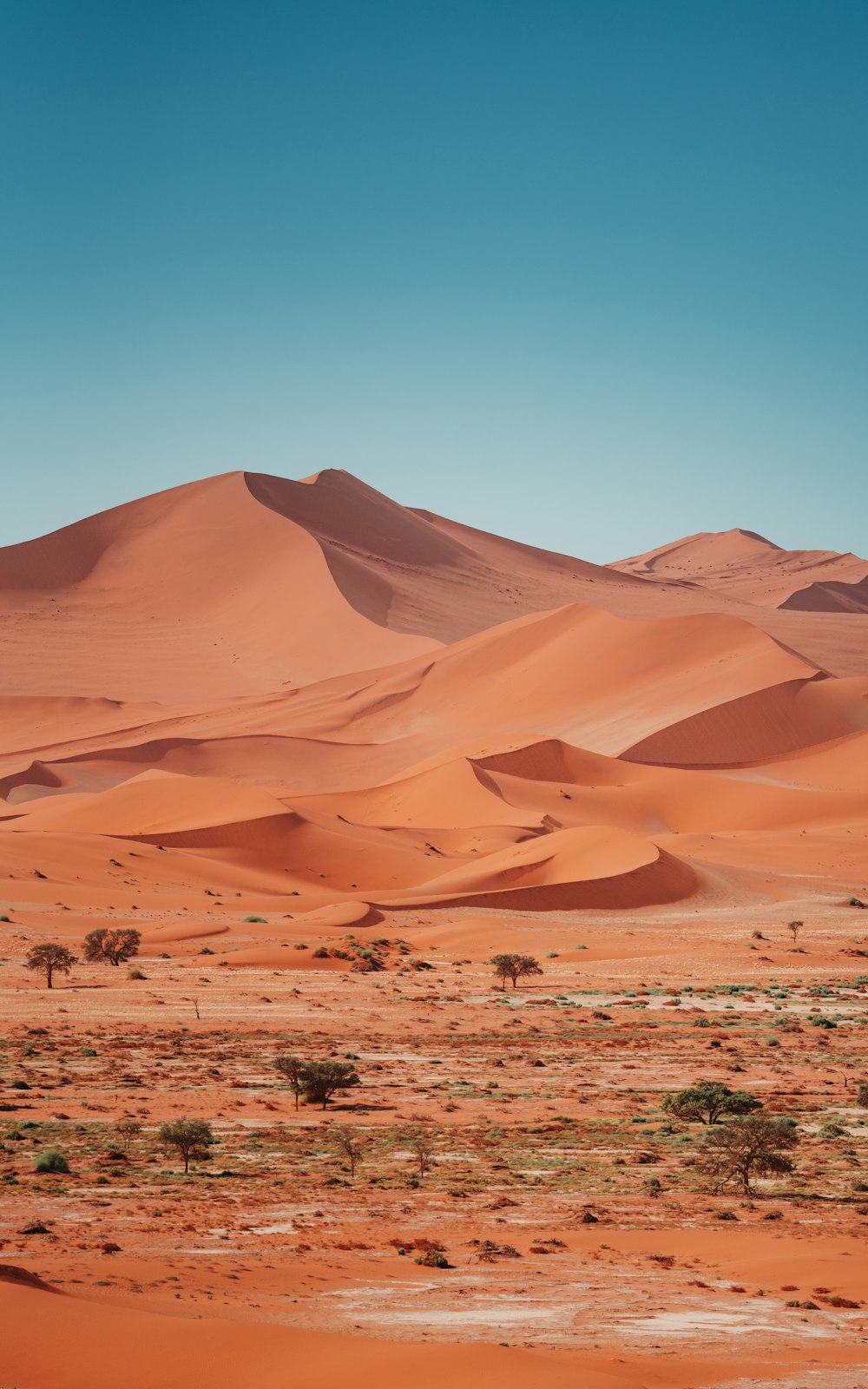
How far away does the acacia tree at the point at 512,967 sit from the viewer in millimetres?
35688

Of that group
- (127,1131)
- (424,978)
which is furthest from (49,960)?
(127,1131)

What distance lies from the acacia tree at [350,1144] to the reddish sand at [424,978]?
202 millimetres

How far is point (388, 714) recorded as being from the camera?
9919 centimetres

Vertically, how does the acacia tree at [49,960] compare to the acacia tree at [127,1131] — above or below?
above

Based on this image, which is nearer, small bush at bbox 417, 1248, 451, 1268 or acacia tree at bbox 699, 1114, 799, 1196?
small bush at bbox 417, 1248, 451, 1268

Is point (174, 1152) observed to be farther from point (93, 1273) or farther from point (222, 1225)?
point (93, 1273)

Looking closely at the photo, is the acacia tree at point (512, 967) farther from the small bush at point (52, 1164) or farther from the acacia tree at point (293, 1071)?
the small bush at point (52, 1164)

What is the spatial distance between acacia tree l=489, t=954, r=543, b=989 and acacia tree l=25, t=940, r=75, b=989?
415 inches

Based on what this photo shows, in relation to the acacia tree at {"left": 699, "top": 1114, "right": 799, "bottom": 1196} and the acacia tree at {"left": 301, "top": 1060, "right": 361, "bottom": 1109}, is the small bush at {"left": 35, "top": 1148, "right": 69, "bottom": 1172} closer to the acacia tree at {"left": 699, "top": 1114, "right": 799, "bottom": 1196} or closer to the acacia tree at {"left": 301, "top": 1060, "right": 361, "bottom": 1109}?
the acacia tree at {"left": 301, "top": 1060, "right": 361, "bottom": 1109}

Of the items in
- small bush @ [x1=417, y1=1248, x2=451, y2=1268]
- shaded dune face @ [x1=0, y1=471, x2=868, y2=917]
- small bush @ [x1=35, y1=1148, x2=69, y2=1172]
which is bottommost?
small bush @ [x1=417, y1=1248, x2=451, y2=1268]

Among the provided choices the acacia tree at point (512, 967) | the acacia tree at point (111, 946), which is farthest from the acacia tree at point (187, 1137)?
the acacia tree at point (111, 946)

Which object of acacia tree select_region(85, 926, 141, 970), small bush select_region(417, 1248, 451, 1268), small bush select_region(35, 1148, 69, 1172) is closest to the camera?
small bush select_region(417, 1248, 451, 1268)

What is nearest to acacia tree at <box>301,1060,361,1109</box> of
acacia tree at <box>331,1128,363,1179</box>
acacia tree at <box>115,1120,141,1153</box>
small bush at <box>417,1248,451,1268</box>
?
acacia tree at <box>331,1128,363,1179</box>

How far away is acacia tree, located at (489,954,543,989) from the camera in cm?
3569
